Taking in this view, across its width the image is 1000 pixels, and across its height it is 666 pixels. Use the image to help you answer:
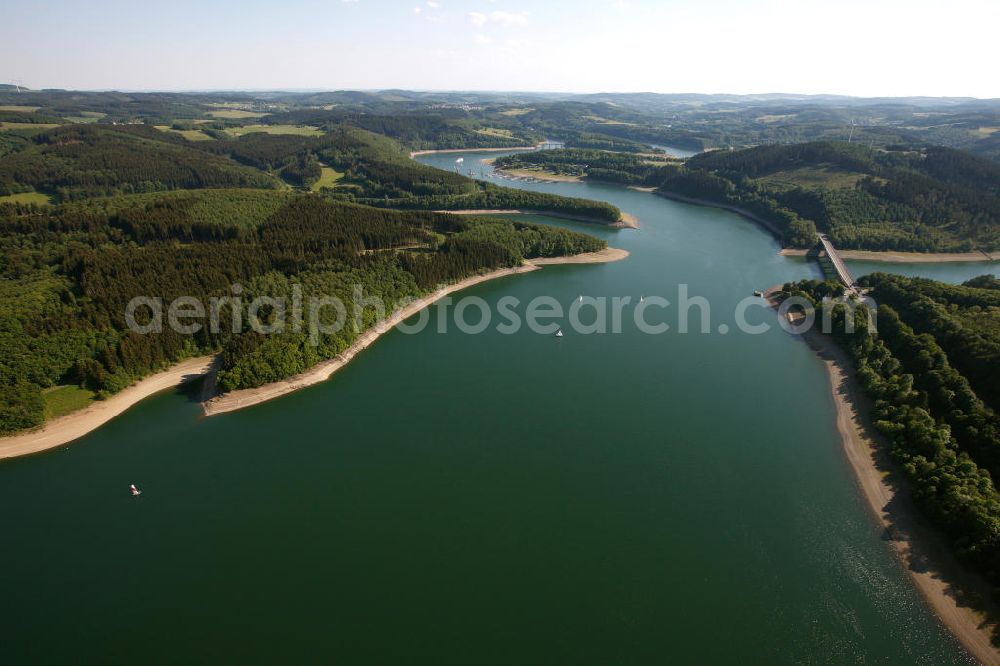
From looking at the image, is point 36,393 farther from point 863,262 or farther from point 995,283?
point 863,262

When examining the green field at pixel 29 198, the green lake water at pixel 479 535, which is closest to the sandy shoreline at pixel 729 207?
the green lake water at pixel 479 535

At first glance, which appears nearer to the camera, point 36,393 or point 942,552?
point 942,552

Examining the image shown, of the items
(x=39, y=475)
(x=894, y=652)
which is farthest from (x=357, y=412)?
(x=894, y=652)

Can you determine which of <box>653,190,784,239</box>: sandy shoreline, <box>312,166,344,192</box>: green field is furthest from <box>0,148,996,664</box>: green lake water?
<box>312,166,344,192</box>: green field

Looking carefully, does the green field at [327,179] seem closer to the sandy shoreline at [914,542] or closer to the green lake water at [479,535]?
the green lake water at [479,535]

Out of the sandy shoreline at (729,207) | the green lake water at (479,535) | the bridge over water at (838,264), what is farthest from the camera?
the sandy shoreline at (729,207)

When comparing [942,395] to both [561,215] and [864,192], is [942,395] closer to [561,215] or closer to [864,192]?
[561,215]
